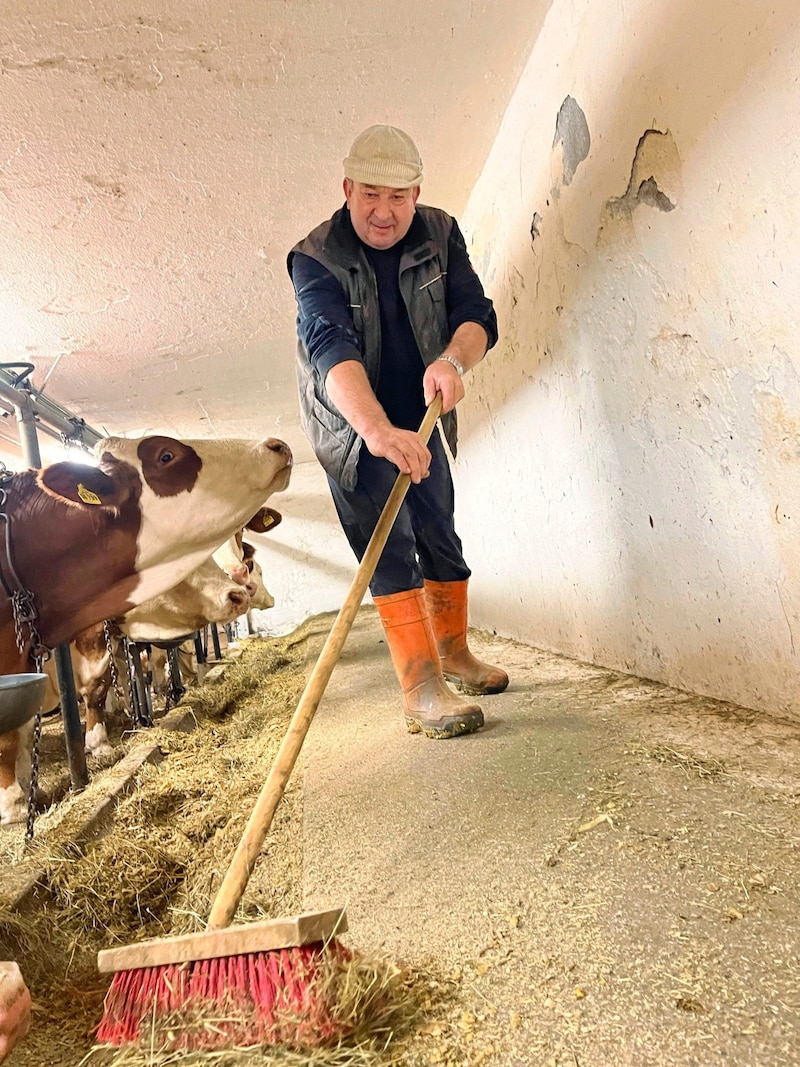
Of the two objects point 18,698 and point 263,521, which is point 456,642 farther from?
point 263,521

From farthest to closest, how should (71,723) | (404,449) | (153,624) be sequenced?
(153,624), (71,723), (404,449)

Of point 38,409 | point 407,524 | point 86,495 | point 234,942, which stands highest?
point 38,409

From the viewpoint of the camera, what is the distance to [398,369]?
2.02 metres

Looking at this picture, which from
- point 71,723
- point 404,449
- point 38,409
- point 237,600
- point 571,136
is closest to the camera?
point 404,449

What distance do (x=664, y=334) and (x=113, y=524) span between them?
1751 millimetres

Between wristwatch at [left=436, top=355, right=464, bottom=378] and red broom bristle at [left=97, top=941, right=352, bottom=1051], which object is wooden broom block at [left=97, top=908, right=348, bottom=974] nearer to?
red broom bristle at [left=97, top=941, right=352, bottom=1051]

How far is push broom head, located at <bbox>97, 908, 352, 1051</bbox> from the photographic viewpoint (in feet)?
2.27

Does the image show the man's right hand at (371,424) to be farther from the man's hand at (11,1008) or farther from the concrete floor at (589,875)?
the man's hand at (11,1008)

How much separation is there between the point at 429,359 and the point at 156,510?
110cm

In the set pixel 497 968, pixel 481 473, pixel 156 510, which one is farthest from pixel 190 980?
pixel 481 473

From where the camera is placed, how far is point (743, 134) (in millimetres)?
1284

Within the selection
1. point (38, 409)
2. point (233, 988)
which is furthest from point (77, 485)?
point (38, 409)

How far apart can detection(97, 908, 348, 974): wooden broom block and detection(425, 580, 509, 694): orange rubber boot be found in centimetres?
134

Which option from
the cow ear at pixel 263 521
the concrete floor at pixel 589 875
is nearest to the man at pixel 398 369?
the concrete floor at pixel 589 875
